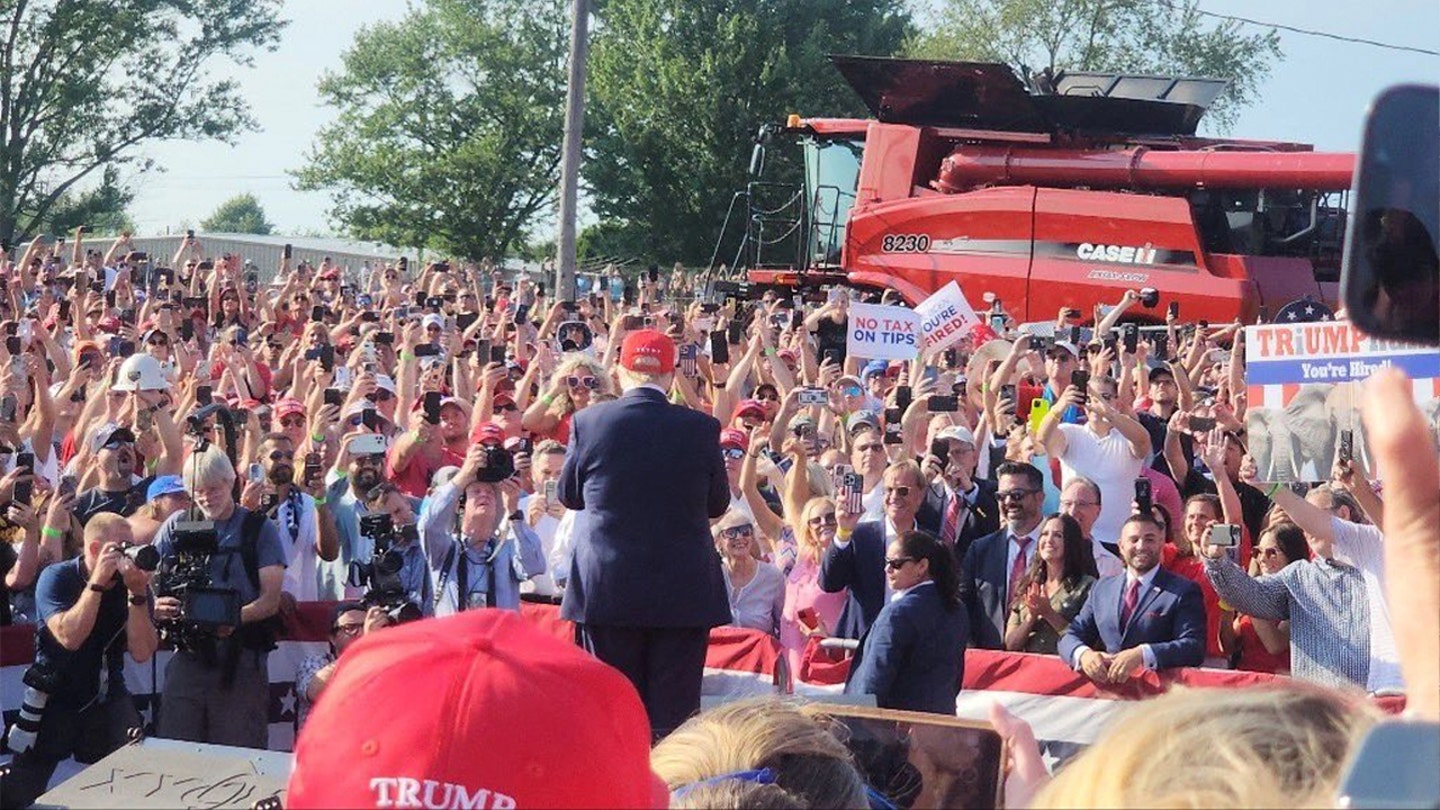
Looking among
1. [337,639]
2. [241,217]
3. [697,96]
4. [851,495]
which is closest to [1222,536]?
[851,495]

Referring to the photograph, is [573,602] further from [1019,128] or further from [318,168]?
[318,168]

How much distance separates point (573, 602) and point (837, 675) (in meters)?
1.84

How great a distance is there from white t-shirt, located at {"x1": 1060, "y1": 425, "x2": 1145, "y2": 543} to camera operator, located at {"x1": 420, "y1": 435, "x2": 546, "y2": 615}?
309 centimetres

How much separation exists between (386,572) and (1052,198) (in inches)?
502

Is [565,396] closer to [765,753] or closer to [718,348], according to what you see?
[718,348]

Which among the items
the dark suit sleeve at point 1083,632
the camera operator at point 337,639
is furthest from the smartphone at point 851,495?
the camera operator at point 337,639

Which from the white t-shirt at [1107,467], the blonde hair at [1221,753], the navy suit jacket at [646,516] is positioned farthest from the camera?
the white t-shirt at [1107,467]

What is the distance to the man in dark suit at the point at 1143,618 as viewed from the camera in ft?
23.2

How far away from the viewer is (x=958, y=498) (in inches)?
356

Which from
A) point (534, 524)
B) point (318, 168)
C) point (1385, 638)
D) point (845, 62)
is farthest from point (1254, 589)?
point (318, 168)

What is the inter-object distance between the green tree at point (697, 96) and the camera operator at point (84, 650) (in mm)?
37377

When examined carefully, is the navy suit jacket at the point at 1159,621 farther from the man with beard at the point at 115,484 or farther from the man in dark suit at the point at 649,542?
the man with beard at the point at 115,484

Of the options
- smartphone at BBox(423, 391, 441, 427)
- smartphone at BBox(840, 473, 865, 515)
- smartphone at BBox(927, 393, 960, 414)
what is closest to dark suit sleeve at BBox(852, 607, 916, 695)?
smartphone at BBox(840, 473, 865, 515)

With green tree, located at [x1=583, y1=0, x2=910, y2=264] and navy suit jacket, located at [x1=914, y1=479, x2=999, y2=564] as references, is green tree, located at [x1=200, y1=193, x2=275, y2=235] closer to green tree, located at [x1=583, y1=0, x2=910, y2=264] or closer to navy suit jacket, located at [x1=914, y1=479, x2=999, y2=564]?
green tree, located at [x1=583, y1=0, x2=910, y2=264]
